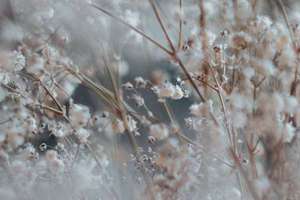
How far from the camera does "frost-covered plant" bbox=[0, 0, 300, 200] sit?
682 mm

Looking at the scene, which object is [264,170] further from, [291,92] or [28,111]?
[28,111]

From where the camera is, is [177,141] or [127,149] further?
[127,149]

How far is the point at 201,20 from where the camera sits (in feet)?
2.33

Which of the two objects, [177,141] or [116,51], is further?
[116,51]

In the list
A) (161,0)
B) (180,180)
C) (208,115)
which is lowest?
(180,180)

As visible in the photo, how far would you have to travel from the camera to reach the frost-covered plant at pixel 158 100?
68 cm

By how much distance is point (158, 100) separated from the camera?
0.76 m

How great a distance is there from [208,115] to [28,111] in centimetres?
25

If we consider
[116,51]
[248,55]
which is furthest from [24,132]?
[248,55]

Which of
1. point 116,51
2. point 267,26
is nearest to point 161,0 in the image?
point 116,51

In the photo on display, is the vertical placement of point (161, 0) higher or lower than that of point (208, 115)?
higher

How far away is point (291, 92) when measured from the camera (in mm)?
702

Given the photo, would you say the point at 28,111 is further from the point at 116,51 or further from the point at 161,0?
the point at 161,0

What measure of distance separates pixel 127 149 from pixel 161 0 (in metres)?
0.26
